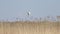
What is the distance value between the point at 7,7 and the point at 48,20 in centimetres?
46

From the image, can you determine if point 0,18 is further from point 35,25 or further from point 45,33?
point 45,33

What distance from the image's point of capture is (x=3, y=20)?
1015 mm

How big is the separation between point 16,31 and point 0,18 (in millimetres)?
219

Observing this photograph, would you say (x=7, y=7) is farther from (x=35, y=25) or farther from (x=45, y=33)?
(x=45, y=33)

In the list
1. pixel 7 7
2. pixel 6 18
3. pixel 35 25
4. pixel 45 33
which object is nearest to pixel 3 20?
pixel 6 18

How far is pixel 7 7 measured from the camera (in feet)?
3.66

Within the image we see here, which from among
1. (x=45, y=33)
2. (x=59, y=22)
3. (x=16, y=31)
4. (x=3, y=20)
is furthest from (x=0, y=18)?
(x=59, y=22)

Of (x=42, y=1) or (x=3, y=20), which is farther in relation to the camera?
(x=42, y=1)

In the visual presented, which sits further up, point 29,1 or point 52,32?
point 29,1

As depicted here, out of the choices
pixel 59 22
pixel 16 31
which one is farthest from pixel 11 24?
pixel 59 22

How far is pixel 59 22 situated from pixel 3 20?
0.54 meters

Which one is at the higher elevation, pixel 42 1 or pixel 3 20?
pixel 42 1

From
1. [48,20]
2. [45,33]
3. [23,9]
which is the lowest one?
[45,33]

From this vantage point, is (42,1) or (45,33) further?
(42,1)
